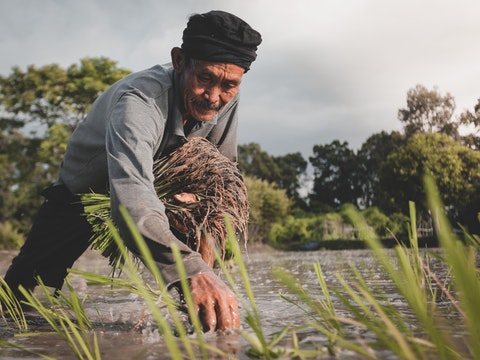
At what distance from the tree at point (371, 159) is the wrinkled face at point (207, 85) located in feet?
143

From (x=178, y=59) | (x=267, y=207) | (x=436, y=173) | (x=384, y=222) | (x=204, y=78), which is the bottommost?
(x=384, y=222)

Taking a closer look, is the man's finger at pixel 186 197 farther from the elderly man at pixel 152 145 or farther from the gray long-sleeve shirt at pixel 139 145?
the gray long-sleeve shirt at pixel 139 145

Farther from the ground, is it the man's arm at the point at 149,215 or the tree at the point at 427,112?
the tree at the point at 427,112

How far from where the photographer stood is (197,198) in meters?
2.62

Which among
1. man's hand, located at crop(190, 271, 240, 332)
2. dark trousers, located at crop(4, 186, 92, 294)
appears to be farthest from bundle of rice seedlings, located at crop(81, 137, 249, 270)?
man's hand, located at crop(190, 271, 240, 332)

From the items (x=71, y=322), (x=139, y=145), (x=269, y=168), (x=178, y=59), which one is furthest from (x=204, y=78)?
(x=269, y=168)

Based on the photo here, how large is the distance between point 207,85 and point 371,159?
48283 mm

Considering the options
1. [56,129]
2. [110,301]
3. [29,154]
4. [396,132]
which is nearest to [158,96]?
[110,301]

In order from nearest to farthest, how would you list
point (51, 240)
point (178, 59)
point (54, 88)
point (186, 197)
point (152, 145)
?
point (152, 145) → point (178, 59) → point (186, 197) → point (51, 240) → point (54, 88)

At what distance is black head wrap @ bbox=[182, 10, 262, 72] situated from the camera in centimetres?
222

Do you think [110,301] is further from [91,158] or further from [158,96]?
[158,96]

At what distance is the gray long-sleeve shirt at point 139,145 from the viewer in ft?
5.30

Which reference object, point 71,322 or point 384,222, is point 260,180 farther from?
point 71,322

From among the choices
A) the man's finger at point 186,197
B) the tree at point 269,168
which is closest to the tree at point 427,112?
the tree at point 269,168
